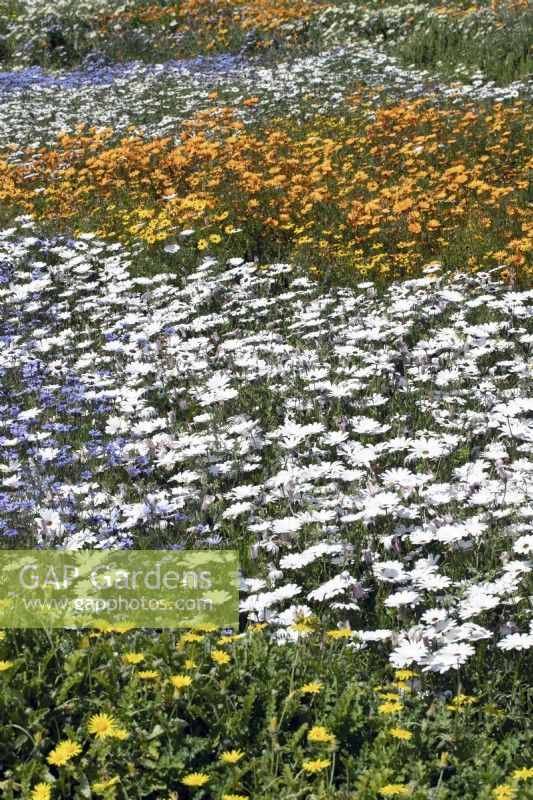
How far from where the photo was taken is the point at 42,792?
249cm

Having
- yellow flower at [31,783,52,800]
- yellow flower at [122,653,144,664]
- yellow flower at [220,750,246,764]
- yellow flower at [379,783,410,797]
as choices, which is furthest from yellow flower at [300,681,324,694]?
yellow flower at [31,783,52,800]

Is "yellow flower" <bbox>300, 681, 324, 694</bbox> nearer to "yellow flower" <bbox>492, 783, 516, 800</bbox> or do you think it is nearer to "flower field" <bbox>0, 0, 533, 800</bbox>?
"flower field" <bbox>0, 0, 533, 800</bbox>

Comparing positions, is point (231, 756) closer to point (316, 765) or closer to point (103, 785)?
point (316, 765)

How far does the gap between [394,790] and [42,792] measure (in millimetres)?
891

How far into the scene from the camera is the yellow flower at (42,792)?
97.0 inches

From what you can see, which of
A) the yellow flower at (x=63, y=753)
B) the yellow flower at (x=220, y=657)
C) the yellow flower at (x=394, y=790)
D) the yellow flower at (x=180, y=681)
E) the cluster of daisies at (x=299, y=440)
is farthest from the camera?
the cluster of daisies at (x=299, y=440)

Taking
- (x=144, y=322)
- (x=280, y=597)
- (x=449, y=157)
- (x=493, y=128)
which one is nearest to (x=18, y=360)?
(x=144, y=322)

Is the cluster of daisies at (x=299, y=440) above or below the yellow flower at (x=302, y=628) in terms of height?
below

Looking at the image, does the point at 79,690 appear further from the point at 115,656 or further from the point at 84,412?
the point at 84,412

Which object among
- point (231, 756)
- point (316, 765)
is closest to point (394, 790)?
point (316, 765)

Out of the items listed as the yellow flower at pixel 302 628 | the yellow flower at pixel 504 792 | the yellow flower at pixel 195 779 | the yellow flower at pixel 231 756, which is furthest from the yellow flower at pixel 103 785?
the yellow flower at pixel 504 792

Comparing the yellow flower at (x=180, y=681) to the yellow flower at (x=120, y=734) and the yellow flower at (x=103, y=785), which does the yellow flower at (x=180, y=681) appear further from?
the yellow flower at (x=103, y=785)

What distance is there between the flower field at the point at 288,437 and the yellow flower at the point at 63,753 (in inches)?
0.5

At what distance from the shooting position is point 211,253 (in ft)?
25.3
